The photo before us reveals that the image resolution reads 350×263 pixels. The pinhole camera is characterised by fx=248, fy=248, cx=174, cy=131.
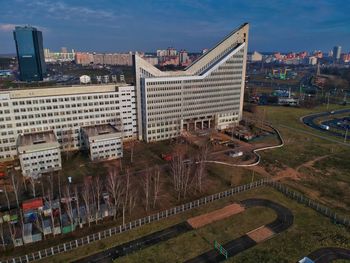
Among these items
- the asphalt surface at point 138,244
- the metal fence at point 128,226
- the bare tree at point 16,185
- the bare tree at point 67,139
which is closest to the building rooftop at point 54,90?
the bare tree at point 67,139

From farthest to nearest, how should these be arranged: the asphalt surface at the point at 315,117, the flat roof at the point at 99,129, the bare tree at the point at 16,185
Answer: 1. the asphalt surface at the point at 315,117
2. the flat roof at the point at 99,129
3. the bare tree at the point at 16,185

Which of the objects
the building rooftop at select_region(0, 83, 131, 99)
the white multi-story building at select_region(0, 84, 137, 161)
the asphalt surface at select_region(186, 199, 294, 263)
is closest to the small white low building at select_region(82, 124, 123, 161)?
the white multi-story building at select_region(0, 84, 137, 161)

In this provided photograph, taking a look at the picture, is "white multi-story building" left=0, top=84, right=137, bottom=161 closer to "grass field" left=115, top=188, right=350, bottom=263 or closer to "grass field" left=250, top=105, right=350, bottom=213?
"grass field" left=250, top=105, right=350, bottom=213

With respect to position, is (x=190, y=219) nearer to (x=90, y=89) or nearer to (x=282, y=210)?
(x=282, y=210)

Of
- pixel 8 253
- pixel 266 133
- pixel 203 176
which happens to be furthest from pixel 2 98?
pixel 266 133

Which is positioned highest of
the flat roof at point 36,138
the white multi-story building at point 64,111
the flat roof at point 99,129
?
the white multi-story building at point 64,111

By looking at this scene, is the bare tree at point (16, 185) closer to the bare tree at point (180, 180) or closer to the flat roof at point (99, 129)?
the flat roof at point (99, 129)

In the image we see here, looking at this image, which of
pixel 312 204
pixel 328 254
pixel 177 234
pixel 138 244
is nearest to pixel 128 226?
pixel 138 244

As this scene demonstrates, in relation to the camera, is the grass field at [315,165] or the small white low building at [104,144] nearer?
the grass field at [315,165]
